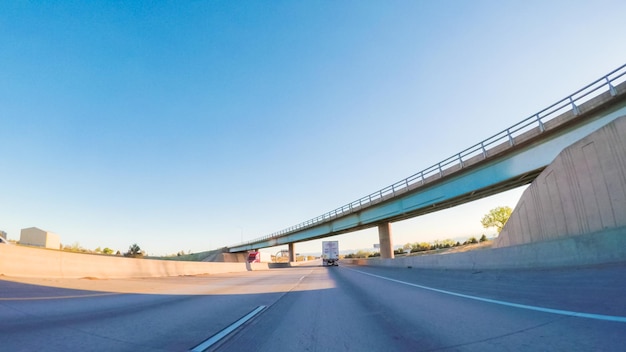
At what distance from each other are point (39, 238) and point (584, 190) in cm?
8027

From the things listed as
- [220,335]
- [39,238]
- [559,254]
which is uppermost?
[39,238]

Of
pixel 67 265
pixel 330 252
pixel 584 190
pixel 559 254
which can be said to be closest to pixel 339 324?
pixel 559 254

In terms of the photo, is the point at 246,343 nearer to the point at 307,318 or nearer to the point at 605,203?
the point at 307,318

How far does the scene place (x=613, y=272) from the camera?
9133mm

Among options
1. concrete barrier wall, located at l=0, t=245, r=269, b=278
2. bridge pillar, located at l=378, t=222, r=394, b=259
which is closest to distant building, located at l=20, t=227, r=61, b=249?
concrete barrier wall, located at l=0, t=245, r=269, b=278

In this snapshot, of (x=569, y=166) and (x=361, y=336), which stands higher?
(x=569, y=166)

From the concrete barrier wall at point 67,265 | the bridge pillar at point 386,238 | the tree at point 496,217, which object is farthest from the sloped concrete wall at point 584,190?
the tree at point 496,217

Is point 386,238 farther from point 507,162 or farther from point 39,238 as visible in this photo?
point 39,238

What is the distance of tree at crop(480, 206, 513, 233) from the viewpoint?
257 feet

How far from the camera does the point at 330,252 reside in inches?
2461

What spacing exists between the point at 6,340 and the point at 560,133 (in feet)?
80.1

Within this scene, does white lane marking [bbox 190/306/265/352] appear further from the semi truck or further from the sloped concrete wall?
the semi truck

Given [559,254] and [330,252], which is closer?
[559,254]

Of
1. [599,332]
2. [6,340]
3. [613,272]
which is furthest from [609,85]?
[6,340]
